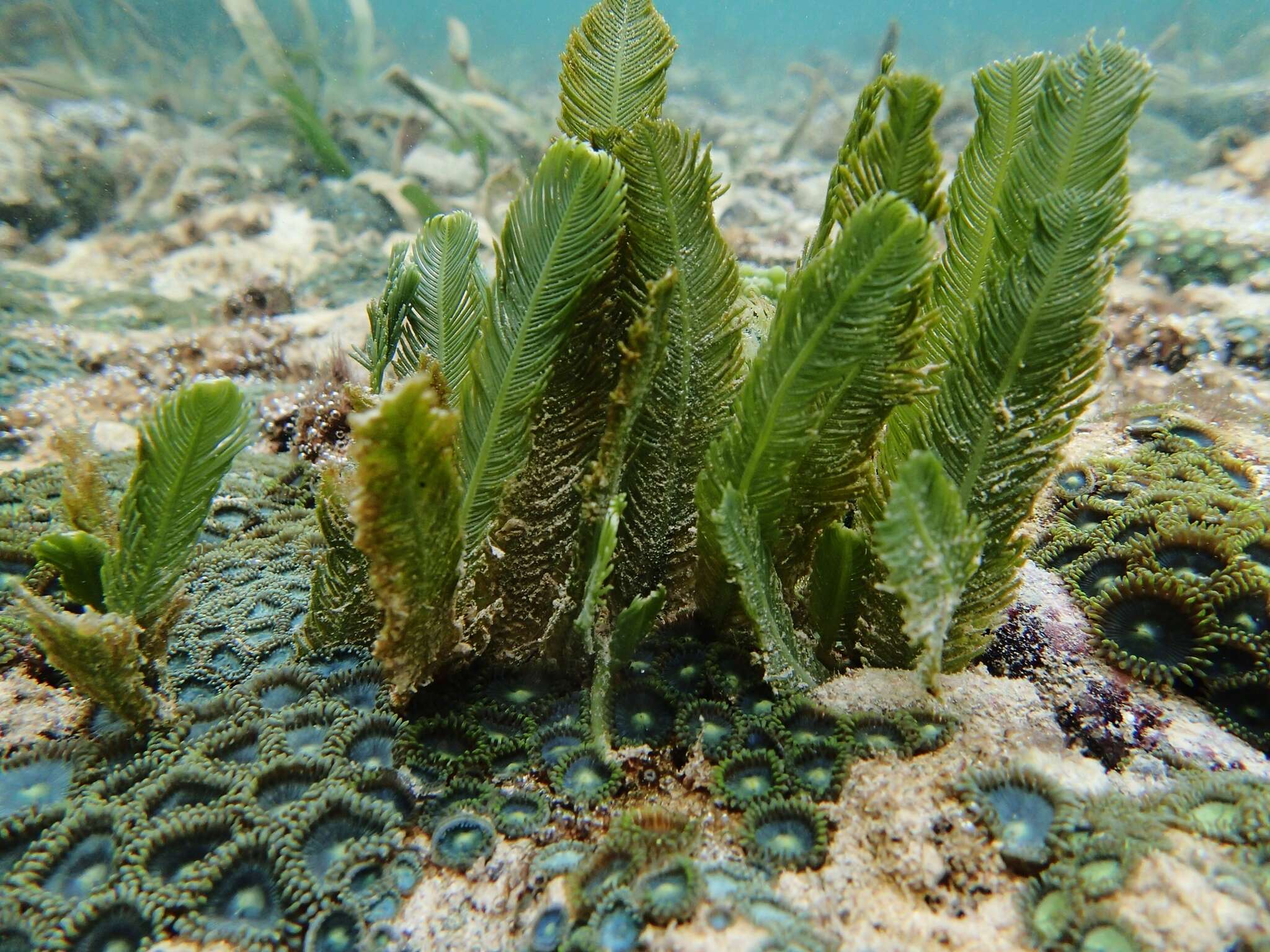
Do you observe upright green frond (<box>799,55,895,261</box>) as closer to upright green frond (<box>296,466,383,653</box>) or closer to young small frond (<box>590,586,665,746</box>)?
young small frond (<box>590,586,665,746</box>)

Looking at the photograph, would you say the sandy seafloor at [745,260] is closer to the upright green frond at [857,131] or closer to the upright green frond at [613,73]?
the upright green frond at [857,131]

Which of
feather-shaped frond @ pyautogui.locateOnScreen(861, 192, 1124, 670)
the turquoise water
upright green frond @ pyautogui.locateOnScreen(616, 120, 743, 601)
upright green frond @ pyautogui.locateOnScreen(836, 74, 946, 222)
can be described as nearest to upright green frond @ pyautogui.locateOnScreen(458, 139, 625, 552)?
upright green frond @ pyautogui.locateOnScreen(616, 120, 743, 601)

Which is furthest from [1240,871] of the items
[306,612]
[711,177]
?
[306,612]

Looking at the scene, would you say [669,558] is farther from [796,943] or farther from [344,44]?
[344,44]

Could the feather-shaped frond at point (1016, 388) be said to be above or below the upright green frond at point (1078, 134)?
below

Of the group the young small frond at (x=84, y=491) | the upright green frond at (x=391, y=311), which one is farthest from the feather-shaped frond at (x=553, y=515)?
the young small frond at (x=84, y=491)
